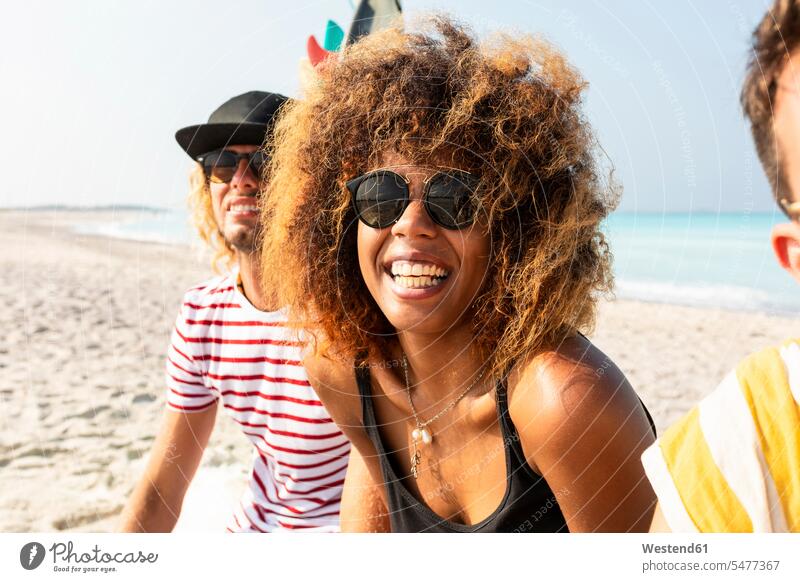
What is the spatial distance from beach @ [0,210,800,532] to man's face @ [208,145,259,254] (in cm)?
50

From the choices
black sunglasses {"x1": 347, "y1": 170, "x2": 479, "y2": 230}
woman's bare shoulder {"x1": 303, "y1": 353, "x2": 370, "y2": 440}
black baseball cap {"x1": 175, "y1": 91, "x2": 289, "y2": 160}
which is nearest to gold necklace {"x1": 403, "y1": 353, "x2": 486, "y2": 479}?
woman's bare shoulder {"x1": 303, "y1": 353, "x2": 370, "y2": 440}

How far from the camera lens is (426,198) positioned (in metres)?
1.15

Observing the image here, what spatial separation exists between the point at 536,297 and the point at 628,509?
0.36m

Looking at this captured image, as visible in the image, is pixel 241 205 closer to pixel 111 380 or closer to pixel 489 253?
pixel 489 253

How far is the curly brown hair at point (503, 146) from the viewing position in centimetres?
115

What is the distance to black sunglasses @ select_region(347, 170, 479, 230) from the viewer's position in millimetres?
1138

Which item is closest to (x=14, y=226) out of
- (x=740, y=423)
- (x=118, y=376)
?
(x=118, y=376)

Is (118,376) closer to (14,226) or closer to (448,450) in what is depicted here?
(448,450)

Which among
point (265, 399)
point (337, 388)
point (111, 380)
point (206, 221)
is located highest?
point (206, 221)

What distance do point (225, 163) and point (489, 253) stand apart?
0.78 metres

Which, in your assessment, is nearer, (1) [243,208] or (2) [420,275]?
(2) [420,275]

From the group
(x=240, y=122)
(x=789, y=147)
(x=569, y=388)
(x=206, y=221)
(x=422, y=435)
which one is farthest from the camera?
(x=206, y=221)

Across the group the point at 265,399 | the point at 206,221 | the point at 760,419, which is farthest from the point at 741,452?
the point at 206,221

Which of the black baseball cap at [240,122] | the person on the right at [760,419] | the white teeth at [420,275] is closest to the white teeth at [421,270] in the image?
the white teeth at [420,275]
